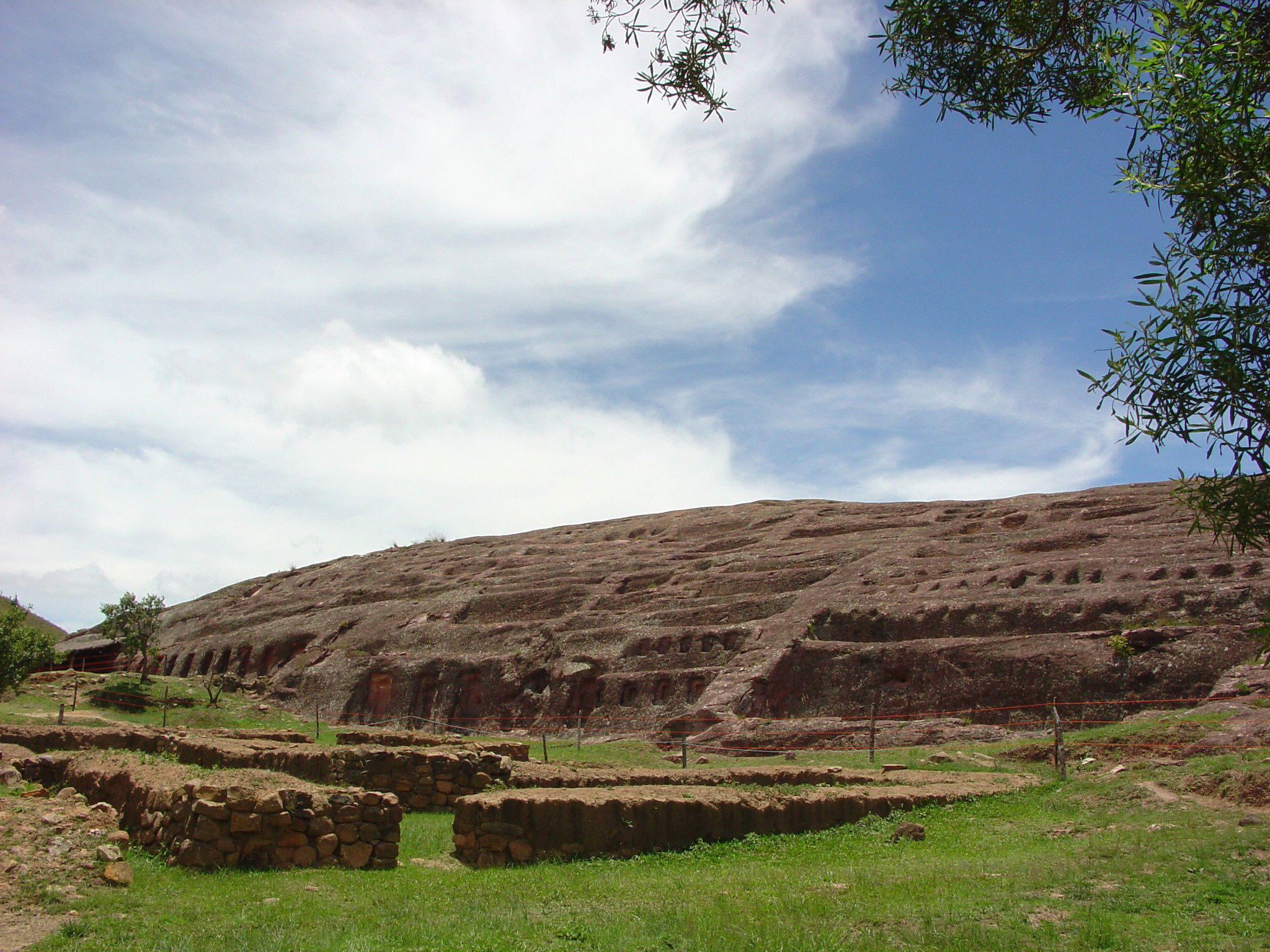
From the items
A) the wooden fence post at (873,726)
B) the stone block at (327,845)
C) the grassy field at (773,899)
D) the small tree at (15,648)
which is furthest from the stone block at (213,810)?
the small tree at (15,648)

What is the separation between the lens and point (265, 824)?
36.5 ft

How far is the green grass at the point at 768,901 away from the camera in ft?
26.3

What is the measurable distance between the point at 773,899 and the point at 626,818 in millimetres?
3815

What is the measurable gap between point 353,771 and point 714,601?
31324 millimetres

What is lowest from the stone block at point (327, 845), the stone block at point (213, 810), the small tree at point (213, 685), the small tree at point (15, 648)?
the stone block at point (327, 845)

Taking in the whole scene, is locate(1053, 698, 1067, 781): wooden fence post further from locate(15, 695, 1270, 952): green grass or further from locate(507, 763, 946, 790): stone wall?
locate(15, 695, 1270, 952): green grass

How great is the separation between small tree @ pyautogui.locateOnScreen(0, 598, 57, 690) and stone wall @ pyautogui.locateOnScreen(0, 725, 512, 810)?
24.7 metres

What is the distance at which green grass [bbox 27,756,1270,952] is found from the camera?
802 cm

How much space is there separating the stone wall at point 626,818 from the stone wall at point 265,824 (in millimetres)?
1210

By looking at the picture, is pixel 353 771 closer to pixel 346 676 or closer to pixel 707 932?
pixel 707 932

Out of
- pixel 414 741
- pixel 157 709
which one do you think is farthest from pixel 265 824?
pixel 157 709

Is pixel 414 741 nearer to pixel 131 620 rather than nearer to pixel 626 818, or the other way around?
pixel 626 818

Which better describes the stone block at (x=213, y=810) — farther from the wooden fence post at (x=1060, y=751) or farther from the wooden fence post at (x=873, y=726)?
the wooden fence post at (x=873, y=726)

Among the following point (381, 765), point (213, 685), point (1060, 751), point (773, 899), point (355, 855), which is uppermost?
point (213, 685)
